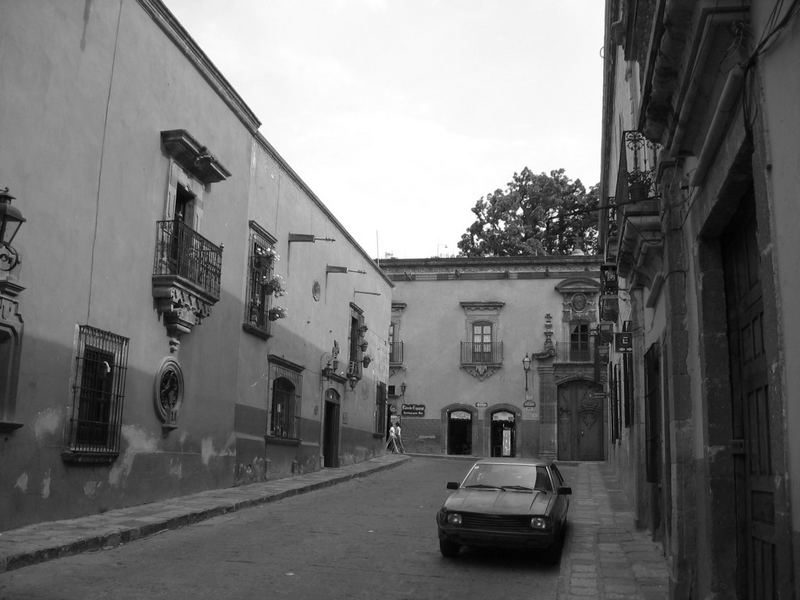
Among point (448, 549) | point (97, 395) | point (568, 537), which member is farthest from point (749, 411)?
point (97, 395)

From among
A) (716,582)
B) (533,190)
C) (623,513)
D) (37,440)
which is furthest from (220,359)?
(533,190)

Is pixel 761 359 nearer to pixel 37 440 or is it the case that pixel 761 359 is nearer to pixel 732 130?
pixel 732 130

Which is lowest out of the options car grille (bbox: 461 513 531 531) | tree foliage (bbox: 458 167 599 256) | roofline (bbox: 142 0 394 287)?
car grille (bbox: 461 513 531 531)

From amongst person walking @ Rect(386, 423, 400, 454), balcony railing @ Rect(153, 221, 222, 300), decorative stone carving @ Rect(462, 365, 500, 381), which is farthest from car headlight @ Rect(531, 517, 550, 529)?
decorative stone carving @ Rect(462, 365, 500, 381)

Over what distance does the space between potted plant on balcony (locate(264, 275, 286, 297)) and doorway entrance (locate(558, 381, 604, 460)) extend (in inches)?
759

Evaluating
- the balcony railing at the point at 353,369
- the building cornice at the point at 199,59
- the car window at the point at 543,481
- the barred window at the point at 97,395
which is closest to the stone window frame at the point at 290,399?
the balcony railing at the point at 353,369

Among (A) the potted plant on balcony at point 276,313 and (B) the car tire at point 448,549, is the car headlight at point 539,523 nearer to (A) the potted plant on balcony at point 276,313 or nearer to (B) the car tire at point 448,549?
(B) the car tire at point 448,549

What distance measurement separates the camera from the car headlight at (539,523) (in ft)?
31.7

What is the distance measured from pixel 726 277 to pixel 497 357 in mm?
29040

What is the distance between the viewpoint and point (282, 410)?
19891mm

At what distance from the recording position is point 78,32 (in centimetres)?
1164

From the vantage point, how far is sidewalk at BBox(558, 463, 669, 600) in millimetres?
8414

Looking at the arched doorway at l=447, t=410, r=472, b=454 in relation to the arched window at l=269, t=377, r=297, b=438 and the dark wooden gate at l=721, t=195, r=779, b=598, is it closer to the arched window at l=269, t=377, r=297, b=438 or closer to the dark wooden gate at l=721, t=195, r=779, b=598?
the arched window at l=269, t=377, r=297, b=438

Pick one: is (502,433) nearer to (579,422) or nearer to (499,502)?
(579,422)
